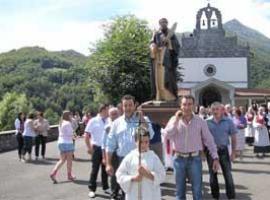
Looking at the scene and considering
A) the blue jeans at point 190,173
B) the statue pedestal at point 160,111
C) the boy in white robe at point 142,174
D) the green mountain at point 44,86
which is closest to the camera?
the boy in white robe at point 142,174

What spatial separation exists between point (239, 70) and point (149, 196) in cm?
6486

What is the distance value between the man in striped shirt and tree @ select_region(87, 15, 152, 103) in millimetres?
30881

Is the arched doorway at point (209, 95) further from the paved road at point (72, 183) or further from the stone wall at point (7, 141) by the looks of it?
the paved road at point (72, 183)

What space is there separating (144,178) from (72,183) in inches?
281

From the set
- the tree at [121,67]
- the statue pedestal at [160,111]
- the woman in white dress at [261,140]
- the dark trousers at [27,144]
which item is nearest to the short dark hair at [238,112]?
the woman in white dress at [261,140]

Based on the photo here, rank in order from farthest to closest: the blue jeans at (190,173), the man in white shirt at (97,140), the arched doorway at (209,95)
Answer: the arched doorway at (209,95) → the man in white shirt at (97,140) → the blue jeans at (190,173)

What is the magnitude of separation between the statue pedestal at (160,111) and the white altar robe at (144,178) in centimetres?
625

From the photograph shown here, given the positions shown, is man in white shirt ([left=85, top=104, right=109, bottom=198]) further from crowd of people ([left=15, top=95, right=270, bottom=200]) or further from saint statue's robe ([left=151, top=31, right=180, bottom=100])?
saint statue's robe ([left=151, top=31, right=180, bottom=100])

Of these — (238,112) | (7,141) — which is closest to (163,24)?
(238,112)

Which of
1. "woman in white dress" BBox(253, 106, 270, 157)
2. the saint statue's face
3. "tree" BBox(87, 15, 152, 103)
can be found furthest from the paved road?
"tree" BBox(87, 15, 152, 103)

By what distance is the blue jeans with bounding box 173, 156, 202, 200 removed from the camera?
825 cm

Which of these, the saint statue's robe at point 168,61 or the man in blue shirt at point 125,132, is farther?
the saint statue's robe at point 168,61

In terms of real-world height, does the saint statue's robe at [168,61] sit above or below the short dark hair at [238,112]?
above

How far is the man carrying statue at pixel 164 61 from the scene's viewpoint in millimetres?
13203
